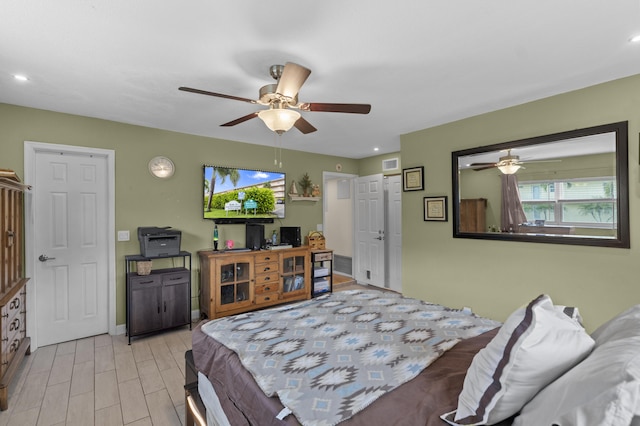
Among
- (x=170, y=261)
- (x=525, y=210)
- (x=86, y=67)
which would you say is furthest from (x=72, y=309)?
(x=525, y=210)

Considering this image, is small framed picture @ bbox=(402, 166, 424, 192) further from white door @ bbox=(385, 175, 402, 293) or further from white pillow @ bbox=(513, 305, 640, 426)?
white pillow @ bbox=(513, 305, 640, 426)

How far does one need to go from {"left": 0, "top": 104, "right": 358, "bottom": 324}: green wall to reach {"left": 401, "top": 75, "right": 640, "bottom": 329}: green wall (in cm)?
246

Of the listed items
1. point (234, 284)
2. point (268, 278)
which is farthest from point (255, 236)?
point (234, 284)

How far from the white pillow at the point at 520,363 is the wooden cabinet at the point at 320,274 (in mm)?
3857

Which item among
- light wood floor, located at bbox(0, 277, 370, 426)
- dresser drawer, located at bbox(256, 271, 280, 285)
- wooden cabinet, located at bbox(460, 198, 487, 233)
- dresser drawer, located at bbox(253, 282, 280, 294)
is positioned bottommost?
light wood floor, located at bbox(0, 277, 370, 426)

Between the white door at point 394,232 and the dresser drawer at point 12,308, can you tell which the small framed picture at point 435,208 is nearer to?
the white door at point 394,232

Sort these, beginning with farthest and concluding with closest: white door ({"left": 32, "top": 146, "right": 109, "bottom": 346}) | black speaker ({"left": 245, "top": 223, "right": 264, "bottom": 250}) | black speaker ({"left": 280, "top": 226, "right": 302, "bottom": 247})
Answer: black speaker ({"left": 280, "top": 226, "right": 302, "bottom": 247}) < black speaker ({"left": 245, "top": 223, "right": 264, "bottom": 250}) < white door ({"left": 32, "top": 146, "right": 109, "bottom": 346})

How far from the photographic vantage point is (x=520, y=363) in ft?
3.14

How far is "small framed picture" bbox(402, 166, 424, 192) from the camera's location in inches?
157

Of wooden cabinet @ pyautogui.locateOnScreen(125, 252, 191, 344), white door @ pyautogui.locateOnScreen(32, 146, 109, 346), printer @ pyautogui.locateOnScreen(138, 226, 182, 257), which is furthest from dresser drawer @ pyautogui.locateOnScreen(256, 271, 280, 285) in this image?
white door @ pyautogui.locateOnScreen(32, 146, 109, 346)

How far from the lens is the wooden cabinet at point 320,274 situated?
4.88m

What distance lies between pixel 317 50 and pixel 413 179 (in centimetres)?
245

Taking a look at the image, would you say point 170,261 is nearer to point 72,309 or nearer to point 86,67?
point 72,309

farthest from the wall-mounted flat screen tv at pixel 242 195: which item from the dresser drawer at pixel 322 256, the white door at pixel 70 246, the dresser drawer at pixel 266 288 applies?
the white door at pixel 70 246
